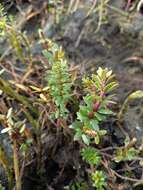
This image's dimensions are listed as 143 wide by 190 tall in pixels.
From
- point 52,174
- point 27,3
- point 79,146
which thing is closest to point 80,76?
point 79,146

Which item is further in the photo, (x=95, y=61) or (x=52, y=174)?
(x=95, y=61)

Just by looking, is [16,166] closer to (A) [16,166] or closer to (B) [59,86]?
(A) [16,166]

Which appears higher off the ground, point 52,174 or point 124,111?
point 124,111

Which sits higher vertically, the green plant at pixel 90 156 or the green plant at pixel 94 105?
the green plant at pixel 94 105

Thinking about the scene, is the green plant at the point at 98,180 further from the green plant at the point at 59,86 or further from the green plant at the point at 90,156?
the green plant at the point at 59,86

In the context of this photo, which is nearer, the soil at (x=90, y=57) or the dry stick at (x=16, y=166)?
the dry stick at (x=16, y=166)

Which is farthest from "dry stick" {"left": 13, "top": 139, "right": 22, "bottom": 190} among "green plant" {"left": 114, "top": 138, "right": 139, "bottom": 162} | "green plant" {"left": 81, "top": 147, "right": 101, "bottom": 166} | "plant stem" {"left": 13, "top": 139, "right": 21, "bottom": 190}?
"green plant" {"left": 114, "top": 138, "right": 139, "bottom": 162}

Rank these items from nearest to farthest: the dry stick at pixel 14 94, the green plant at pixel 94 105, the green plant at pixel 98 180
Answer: the green plant at pixel 94 105 → the green plant at pixel 98 180 → the dry stick at pixel 14 94

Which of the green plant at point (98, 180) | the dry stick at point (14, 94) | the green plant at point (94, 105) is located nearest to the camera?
the green plant at point (94, 105)

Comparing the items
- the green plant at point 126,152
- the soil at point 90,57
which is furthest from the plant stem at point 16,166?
the green plant at point 126,152

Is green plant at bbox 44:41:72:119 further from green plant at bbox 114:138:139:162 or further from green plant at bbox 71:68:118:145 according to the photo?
green plant at bbox 114:138:139:162

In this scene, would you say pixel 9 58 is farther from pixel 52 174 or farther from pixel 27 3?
pixel 52 174
